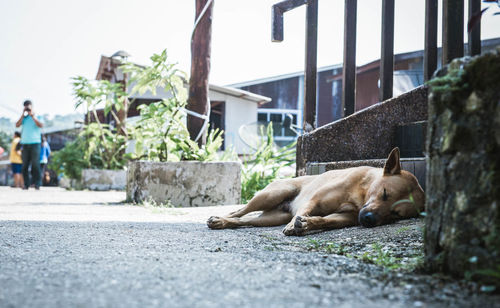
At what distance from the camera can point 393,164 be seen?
3.57 meters

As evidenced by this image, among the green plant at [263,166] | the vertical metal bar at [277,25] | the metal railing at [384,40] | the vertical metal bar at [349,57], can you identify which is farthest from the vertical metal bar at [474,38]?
the green plant at [263,166]

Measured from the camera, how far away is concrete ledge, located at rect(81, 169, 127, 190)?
11.1m

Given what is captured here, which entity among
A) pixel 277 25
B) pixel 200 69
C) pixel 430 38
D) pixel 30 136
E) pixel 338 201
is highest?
pixel 277 25

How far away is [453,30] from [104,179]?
8.85 meters

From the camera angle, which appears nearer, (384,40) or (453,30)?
(453,30)

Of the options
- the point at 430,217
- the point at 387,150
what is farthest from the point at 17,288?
the point at 387,150

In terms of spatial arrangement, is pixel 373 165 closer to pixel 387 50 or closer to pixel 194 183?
pixel 387 50

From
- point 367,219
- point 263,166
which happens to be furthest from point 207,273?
point 263,166

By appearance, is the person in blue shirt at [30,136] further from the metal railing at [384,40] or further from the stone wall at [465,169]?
the stone wall at [465,169]

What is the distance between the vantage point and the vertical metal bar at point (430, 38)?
4762 mm

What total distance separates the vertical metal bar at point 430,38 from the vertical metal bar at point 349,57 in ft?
2.74

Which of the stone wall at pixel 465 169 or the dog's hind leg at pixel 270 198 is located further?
the dog's hind leg at pixel 270 198

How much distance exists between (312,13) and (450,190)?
172 inches

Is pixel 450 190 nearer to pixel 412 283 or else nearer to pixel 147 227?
pixel 412 283
